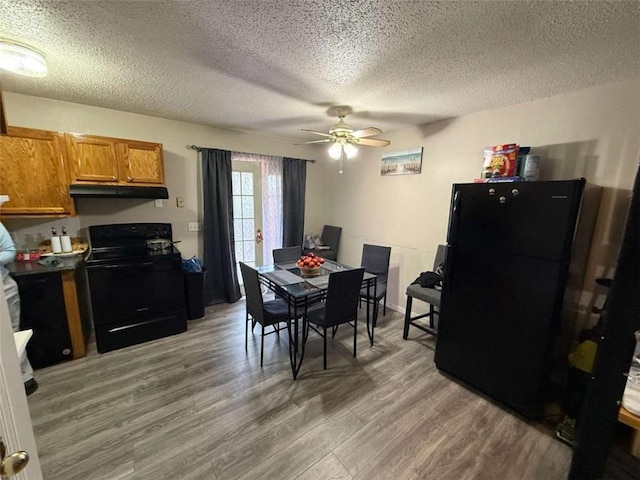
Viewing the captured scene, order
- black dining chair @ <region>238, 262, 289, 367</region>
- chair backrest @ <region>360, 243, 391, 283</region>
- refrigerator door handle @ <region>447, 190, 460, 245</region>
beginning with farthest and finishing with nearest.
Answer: chair backrest @ <region>360, 243, 391, 283</region> < black dining chair @ <region>238, 262, 289, 367</region> < refrigerator door handle @ <region>447, 190, 460, 245</region>

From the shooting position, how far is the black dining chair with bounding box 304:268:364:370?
230cm

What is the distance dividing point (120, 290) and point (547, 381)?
378 cm

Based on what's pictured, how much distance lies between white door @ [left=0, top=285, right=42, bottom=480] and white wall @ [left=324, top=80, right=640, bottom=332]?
131 inches

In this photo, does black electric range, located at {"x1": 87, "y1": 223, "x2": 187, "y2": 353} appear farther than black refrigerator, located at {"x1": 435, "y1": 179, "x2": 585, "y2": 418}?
Yes

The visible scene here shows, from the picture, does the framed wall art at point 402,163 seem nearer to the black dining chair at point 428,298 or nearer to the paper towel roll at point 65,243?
the black dining chair at point 428,298

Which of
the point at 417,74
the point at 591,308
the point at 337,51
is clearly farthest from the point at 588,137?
the point at 337,51

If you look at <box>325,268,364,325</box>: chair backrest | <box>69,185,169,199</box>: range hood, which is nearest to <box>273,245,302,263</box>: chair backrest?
<box>325,268,364,325</box>: chair backrest

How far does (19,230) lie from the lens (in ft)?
8.72

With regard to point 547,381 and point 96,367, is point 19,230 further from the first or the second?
point 547,381

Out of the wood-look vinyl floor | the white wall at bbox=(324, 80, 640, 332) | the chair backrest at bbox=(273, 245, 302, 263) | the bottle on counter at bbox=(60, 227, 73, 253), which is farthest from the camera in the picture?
the chair backrest at bbox=(273, 245, 302, 263)

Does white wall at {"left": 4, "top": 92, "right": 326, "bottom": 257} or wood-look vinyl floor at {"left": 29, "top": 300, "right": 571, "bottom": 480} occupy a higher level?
white wall at {"left": 4, "top": 92, "right": 326, "bottom": 257}

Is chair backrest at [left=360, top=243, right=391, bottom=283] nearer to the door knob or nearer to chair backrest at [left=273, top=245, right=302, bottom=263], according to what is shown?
chair backrest at [left=273, top=245, right=302, bottom=263]

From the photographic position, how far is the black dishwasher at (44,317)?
7.27 ft

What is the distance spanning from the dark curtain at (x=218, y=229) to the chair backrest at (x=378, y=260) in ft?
6.28
